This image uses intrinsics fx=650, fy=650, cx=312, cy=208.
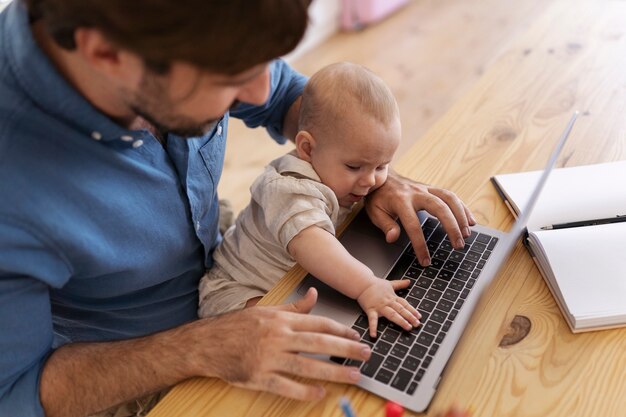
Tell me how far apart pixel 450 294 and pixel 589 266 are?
0.21m

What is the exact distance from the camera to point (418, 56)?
331 centimetres

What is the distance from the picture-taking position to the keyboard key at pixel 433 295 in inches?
37.8

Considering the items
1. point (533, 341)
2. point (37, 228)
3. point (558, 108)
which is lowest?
point (558, 108)

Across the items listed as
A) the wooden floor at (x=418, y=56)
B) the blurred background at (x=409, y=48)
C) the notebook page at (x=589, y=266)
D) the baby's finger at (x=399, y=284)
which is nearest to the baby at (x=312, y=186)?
the baby's finger at (x=399, y=284)

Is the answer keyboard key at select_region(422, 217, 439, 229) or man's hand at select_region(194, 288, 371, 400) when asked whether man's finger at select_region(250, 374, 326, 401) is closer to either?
man's hand at select_region(194, 288, 371, 400)

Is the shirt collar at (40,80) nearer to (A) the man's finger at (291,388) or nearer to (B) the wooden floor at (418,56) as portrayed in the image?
(A) the man's finger at (291,388)

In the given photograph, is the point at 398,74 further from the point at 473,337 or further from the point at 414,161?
the point at 473,337

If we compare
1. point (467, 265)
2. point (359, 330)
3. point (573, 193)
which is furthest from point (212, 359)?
point (573, 193)

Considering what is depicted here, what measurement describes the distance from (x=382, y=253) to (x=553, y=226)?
0.28 metres

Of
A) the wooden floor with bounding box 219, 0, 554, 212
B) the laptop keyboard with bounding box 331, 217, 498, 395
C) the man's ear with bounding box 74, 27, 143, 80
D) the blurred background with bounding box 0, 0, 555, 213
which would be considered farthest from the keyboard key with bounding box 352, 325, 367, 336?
the blurred background with bounding box 0, 0, 555, 213

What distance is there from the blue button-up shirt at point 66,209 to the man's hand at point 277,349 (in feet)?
0.64

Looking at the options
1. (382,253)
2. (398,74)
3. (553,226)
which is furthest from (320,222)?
(398,74)

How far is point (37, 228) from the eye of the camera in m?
0.83

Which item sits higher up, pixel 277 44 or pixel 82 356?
pixel 277 44
